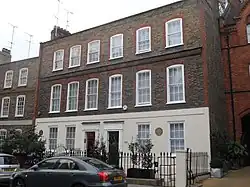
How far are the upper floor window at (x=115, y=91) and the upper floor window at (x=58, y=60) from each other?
631cm

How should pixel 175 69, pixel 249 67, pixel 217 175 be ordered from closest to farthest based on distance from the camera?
pixel 217 175, pixel 175 69, pixel 249 67

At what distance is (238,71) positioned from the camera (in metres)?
19.9

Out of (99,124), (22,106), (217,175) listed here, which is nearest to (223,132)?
(217,175)

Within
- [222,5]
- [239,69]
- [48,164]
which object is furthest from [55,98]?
[222,5]

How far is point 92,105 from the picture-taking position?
21.6 metres

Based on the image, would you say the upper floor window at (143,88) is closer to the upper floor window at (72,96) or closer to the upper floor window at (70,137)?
the upper floor window at (72,96)

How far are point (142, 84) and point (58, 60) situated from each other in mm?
9751

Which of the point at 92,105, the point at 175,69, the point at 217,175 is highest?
the point at 175,69

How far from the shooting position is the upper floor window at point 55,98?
2392cm

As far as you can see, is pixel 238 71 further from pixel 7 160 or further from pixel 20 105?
pixel 20 105

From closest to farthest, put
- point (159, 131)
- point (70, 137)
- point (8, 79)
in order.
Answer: point (159, 131) < point (70, 137) < point (8, 79)

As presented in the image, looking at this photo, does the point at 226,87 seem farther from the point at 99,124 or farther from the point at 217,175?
the point at 99,124

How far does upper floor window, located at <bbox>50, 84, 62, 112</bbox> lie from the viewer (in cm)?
2392

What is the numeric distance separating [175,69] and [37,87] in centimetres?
1404
